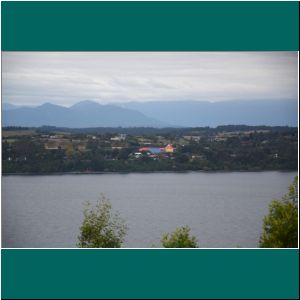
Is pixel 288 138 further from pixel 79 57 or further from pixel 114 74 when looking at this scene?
pixel 79 57

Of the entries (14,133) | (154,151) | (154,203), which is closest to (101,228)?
(154,203)

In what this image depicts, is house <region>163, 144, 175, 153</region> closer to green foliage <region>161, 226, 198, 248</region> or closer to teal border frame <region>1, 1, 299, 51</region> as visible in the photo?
green foliage <region>161, 226, 198, 248</region>

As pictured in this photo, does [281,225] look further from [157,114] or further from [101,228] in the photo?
[101,228]

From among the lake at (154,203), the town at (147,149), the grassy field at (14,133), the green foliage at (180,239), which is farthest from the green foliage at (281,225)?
the grassy field at (14,133)

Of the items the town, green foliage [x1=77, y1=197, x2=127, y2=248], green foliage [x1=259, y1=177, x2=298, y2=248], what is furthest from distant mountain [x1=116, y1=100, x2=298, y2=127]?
green foliage [x1=77, y1=197, x2=127, y2=248]

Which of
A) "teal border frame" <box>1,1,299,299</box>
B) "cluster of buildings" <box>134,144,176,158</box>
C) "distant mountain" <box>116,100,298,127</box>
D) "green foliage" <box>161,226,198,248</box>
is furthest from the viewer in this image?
"cluster of buildings" <box>134,144,176,158</box>

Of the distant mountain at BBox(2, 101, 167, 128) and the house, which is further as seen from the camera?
the house

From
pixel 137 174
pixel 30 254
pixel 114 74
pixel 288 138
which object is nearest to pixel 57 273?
pixel 30 254
